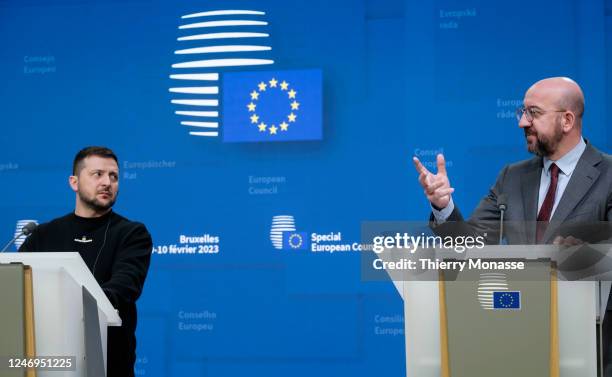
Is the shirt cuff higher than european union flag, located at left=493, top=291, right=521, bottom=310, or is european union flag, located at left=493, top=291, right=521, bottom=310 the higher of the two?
the shirt cuff

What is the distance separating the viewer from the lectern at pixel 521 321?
2.47m

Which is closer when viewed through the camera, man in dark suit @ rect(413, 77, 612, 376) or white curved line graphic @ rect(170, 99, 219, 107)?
man in dark suit @ rect(413, 77, 612, 376)

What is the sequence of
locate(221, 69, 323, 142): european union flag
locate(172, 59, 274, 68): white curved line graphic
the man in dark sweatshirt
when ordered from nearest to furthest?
the man in dark sweatshirt < locate(221, 69, 323, 142): european union flag < locate(172, 59, 274, 68): white curved line graphic

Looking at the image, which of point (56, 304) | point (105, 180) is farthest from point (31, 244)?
point (56, 304)

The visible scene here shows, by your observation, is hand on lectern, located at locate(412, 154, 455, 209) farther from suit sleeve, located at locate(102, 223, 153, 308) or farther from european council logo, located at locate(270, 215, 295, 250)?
european council logo, located at locate(270, 215, 295, 250)

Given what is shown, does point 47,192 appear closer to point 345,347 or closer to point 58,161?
point 58,161

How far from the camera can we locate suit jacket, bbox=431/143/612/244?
3.24 meters

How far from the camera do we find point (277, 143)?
5492 mm

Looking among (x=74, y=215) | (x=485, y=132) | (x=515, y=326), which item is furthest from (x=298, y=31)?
(x=515, y=326)

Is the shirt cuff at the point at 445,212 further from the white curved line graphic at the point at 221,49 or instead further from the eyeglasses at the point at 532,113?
the white curved line graphic at the point at 221,49

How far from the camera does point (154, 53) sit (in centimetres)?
568

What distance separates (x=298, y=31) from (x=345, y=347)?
82.2 inches

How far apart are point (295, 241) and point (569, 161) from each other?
229cm

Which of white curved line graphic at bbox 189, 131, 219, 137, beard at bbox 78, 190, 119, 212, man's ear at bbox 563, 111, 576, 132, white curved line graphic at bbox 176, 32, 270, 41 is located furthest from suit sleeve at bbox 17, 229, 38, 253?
man's ear at bbox 563, 111, 576, 132
